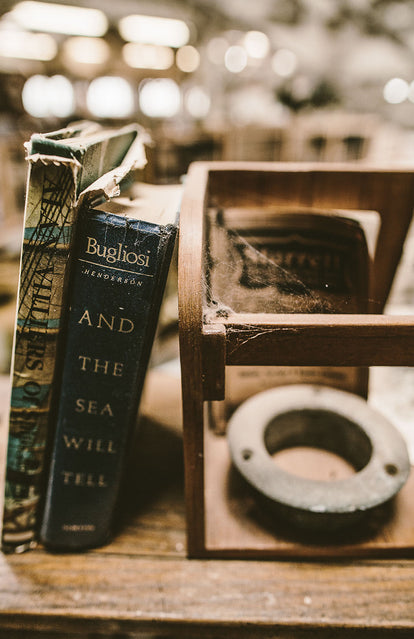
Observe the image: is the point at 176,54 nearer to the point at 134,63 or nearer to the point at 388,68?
the point at 134,63

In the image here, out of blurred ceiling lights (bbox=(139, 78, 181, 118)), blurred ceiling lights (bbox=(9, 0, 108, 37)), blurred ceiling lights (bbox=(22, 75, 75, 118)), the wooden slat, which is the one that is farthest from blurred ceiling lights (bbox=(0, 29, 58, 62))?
the wooden slat

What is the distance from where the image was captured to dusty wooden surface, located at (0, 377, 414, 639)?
53 centimetres

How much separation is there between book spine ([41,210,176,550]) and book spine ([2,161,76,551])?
0.8 inches

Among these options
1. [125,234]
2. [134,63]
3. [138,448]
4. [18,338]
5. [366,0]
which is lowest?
[138,448]

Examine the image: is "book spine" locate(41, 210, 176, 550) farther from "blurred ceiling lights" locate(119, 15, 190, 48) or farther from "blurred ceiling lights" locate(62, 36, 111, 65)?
"blurred ceiling lights" locate(62, 36, 111, 65)

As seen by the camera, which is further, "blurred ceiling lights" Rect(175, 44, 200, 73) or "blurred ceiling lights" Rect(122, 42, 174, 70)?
"blurred ceiling lights" Rect(175, 44, 200, 73)

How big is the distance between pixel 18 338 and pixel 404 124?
13639mm

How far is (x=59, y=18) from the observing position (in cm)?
755

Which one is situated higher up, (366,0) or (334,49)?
(366,0)

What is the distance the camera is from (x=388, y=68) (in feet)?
34.6

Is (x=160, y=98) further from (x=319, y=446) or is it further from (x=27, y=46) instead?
(x=319, y=446)

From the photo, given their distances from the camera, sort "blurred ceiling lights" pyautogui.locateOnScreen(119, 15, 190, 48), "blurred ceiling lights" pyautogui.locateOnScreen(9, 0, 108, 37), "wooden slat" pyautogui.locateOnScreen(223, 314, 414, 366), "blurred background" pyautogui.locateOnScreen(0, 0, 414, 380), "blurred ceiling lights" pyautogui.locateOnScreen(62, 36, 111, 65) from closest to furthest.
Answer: "wooden slat" pyautogui.locateOnScreen(223, 314, 414, 366), "blurred ceiling lights" pyautogui.locateOnScreen(9, 0, 108, 37), "blurred background" pyautogui.locateOnScreen(0, 0, 414, 380), "blurred ceiling lights" pyautogui.locateOnScreen(119, 15, 190, 48), "blurred ceiling lights" pyautogui.locateOnScreen(62, 36, 111, 65)

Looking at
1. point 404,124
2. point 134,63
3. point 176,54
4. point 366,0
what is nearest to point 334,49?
point 366,0

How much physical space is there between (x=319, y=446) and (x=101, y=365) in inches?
18.4
